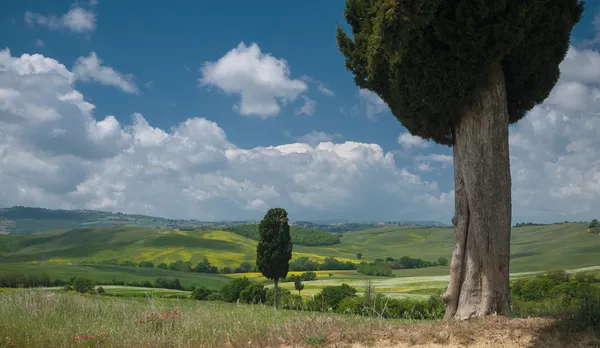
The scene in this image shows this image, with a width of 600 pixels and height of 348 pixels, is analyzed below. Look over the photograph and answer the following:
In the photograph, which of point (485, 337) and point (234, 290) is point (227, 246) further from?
point (485, 337)

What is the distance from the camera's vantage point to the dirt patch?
22.1ft

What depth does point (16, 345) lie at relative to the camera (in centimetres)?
775

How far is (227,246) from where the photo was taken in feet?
455

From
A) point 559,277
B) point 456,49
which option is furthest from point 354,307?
point 559,277

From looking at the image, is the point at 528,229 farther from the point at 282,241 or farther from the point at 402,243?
the point at 282,241

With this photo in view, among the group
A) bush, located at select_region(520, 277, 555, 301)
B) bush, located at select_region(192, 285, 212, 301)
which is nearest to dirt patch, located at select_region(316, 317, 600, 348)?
bush, located at select_region(520, 277, 555, 301)

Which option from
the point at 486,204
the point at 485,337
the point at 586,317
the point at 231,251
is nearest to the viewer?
the point at 485,337

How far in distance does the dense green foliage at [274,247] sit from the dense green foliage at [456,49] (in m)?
31.2

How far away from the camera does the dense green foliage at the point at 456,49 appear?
836 cm

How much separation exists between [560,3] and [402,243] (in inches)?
6614

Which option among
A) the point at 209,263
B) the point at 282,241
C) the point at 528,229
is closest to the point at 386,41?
the point at 282,241

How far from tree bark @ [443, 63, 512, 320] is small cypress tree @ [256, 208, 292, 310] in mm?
31656

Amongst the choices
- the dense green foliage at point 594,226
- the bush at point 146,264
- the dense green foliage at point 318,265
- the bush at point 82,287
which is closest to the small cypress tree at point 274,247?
the bush at point 82,287

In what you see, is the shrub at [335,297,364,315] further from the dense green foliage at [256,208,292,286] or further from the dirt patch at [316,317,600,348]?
the dense green foliage at [256,208,292,286]
